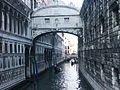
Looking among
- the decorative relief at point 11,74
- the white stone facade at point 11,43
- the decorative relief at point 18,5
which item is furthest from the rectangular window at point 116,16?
the decorative relief at point 18,5

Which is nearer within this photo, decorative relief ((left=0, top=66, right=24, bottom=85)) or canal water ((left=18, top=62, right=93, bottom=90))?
decorative relief ((left=0, top=66, right=24, bottom=85))

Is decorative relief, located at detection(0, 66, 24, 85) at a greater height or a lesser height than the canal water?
greater

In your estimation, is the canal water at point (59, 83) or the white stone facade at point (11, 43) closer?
the white stone facade at point (11, 43)

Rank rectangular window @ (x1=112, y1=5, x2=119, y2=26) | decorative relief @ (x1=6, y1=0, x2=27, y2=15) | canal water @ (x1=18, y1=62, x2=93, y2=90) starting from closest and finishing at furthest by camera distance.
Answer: rectangular window @ (x1=112, y1=5, x2=119, y2=26)
decorative relief @ (x1=6, y1=0, x2=27, y2=15)
canal water @ (x1=18, y1=62, x2=93, y2=90)


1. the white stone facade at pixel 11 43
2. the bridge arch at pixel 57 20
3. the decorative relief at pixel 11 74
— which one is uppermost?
the bridge arch at pixel 57 20

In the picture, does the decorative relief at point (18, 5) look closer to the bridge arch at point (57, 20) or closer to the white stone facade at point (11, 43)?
the white stone facade at point (11, 43)

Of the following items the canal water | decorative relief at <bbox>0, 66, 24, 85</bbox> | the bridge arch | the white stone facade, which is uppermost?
the bridge arch

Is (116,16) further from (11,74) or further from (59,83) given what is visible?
(59,83)

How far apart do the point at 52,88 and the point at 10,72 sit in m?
3.77

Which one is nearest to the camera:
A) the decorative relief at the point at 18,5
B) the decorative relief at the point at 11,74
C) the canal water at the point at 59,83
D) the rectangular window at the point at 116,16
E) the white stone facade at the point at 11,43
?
the rectangular window at the point at 116,16

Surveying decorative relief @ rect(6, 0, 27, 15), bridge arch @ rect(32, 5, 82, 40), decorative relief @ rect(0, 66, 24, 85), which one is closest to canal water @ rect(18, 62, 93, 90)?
decorative relief @ rect(0, 66, 24, 85)

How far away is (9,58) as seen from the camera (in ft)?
41.4

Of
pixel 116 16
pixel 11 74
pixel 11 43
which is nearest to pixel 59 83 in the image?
pixel 11 74

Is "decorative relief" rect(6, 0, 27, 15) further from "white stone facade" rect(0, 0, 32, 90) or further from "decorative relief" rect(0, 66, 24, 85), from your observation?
"decorative relief" rect(0, 66, 24, 85)
